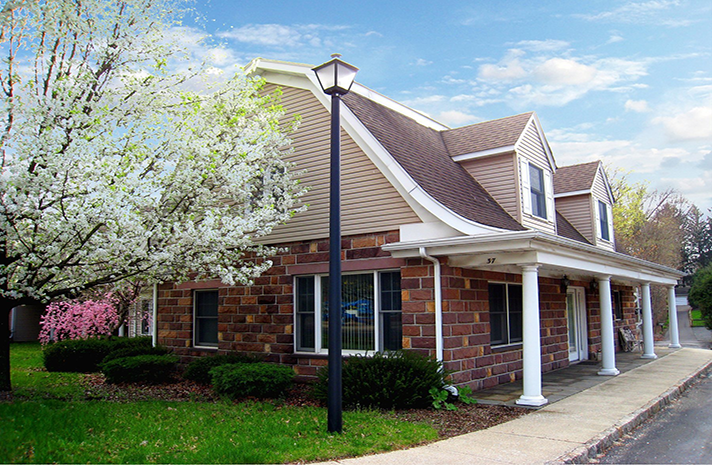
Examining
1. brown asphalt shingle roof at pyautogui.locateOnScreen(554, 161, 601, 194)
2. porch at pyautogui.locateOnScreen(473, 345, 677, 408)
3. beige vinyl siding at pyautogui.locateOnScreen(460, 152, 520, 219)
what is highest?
brown asphalt shingle roof at pyautogui.locateOnScreen(554, 161, 601, 194)

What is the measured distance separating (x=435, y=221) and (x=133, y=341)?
979 centimetres

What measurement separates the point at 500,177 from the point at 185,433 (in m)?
8.82

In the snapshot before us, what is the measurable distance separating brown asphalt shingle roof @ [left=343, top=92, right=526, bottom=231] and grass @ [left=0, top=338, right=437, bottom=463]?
438cm

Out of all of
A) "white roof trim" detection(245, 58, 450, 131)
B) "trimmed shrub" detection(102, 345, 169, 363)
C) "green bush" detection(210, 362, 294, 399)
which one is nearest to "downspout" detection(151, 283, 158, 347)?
"trimmed shrub" detection(102, 345, 169, 363)

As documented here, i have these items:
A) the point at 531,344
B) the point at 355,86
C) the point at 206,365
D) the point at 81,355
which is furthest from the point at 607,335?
the point at 81,355

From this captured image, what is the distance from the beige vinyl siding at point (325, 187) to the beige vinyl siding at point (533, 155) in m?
3.47

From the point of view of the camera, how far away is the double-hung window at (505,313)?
37.7ft

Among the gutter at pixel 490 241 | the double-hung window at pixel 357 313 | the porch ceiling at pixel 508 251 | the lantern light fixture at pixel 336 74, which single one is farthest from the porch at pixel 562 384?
the lantern light fixture at pixel 336 74

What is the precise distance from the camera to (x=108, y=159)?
8188mm

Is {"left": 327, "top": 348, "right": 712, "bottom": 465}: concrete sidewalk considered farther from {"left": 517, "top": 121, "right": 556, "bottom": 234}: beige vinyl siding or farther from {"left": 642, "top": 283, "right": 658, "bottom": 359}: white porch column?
{"left": 642, "top": 283, "right": 658, "bottom": 359}: white porch column

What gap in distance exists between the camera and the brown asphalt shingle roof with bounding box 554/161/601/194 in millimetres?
17250

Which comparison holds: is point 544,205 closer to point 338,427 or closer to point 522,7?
point 522,7

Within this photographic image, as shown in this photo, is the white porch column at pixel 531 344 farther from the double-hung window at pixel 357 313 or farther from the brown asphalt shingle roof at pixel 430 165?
the double-hung window at pixel 357 313

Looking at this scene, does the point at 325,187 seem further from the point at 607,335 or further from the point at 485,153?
the point at 607,335
